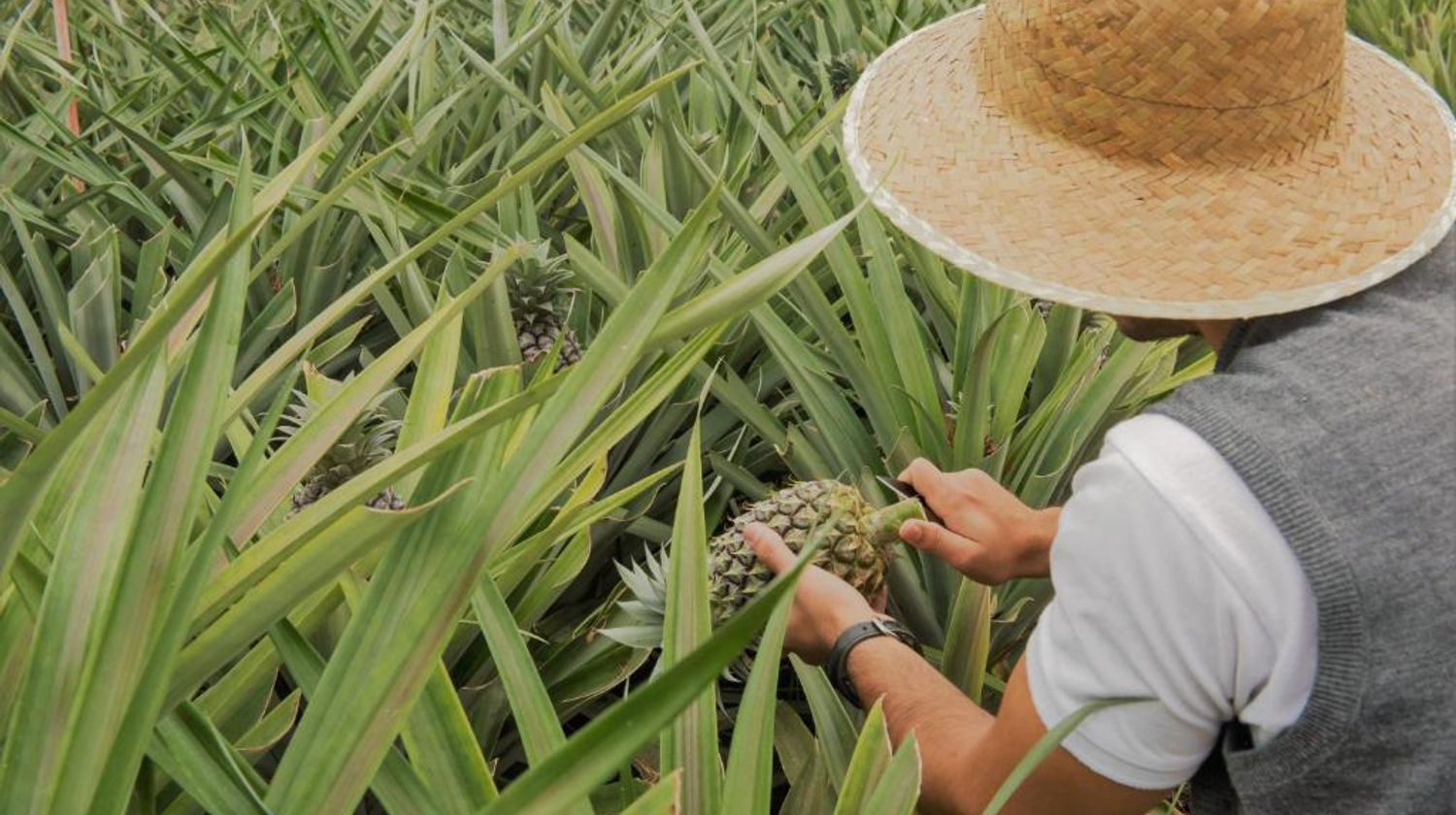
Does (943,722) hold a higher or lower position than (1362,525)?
lower

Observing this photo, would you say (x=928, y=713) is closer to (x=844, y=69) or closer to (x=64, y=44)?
(x=64, y=44)

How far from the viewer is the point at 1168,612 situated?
713 mm

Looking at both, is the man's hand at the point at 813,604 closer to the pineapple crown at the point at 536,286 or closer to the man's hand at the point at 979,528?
the man's hand at the point at 979,528

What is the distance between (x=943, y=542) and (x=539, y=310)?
1.56 ft

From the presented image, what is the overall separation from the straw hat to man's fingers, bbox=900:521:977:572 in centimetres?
24

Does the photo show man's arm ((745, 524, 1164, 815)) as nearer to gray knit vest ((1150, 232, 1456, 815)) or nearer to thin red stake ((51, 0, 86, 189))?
gray knit vest ((1150, 232, 1456, 815))

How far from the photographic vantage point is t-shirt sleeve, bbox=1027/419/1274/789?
2.31 feet

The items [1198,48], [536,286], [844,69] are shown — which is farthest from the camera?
[844,69]

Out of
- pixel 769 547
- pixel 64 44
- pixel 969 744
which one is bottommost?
pixel 969 744

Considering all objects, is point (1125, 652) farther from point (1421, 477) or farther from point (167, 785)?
point (167, 785)

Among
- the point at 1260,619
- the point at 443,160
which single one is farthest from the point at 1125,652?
the point at 443,160

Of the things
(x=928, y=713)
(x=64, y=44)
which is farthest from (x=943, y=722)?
(x=64, y=44)

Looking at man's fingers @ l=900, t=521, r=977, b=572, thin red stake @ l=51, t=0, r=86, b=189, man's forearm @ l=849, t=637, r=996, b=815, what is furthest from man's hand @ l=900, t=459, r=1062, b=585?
thin red stake @ l=51, t=0, r=86, b=189

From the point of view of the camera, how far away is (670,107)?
1594mm
